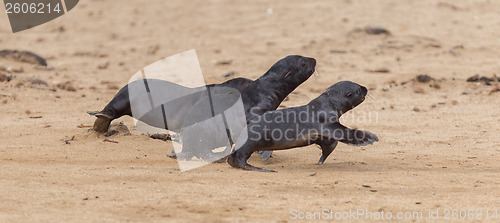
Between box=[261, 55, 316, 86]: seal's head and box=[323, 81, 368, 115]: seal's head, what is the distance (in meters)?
0.58

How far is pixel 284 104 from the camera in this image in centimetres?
965

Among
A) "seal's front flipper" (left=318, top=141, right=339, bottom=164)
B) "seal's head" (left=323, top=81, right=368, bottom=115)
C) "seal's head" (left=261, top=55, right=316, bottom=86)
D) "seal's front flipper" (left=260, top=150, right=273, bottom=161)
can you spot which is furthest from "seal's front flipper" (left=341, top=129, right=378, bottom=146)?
"seal's head" (left=261, top=55, right=316, bottom=86)

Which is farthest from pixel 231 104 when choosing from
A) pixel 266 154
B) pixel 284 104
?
pixel 284 104

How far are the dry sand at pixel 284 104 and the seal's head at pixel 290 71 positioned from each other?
773 mm

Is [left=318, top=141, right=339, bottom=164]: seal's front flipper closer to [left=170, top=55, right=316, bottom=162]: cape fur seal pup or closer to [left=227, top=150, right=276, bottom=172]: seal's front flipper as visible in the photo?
[left=227, top=150, right=276, bottom=172]: seal's front flipper

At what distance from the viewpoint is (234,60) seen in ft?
42.6

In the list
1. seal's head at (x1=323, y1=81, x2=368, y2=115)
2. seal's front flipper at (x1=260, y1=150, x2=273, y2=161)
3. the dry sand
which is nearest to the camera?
the dry sand

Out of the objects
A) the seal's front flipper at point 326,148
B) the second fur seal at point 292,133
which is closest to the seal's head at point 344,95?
the second fur seal at point 292,133

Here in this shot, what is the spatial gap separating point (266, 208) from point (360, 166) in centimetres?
174

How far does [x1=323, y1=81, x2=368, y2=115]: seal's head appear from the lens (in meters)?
6.55

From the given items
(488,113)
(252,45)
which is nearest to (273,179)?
(488,113)

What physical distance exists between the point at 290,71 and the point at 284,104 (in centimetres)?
257

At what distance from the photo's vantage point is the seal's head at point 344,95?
21.5ft

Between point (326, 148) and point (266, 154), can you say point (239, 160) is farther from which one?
point (326, 148)
